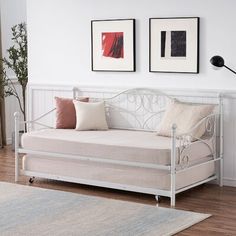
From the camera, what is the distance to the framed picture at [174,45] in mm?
6140

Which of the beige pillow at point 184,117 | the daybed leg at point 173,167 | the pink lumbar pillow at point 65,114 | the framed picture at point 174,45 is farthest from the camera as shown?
the pink lumbar pillow at point 65,114

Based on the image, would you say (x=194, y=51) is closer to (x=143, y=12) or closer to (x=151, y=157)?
(x=143, y=12)

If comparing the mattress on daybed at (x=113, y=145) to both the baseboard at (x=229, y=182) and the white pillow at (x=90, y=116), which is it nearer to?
the white pillow at (x=90, y=116)

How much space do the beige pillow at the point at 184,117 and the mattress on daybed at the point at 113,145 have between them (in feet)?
0.31

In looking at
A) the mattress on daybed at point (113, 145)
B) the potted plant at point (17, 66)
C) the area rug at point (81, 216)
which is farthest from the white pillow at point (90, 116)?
→ the potted plant at point (17, 66)

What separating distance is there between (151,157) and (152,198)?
1.39 ft

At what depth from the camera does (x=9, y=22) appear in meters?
8.46

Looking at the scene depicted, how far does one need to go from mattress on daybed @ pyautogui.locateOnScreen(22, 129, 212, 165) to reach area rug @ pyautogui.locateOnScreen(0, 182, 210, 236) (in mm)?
423

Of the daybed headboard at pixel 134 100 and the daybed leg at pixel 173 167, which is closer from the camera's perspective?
the daybed leg at pixel 173 167

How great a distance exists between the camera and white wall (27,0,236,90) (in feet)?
19.8

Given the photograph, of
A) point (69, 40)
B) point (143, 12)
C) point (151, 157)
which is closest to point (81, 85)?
point (69, 40)

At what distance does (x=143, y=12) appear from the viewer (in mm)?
6422

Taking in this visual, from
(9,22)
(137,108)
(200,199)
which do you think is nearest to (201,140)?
(200,199)

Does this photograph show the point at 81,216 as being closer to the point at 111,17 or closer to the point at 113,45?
the point at 113,45
